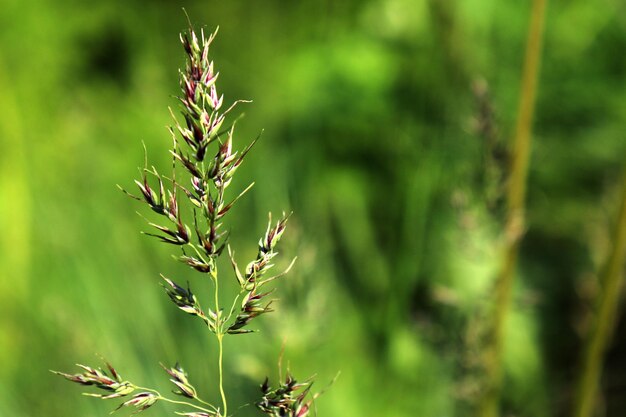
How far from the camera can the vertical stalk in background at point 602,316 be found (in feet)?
1.81

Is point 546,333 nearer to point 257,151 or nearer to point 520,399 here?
point 520,399

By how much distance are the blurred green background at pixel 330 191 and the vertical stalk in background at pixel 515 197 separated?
17 mm

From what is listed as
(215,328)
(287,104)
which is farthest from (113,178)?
(215,328)

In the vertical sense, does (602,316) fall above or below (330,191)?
below

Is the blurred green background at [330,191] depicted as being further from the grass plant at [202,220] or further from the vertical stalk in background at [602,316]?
the grass plant at [202,220]

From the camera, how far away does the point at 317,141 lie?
1.07 metres

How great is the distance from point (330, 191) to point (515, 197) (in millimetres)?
521

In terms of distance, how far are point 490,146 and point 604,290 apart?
0.14 m

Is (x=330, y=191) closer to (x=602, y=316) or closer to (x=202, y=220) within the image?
(x=602, y=316)

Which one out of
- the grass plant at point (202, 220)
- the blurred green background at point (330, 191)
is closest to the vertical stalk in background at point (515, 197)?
the blurred green background at point (330, 191)

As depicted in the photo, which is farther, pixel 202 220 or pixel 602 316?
pixel 602 316

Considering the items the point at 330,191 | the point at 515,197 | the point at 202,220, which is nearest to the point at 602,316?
the point at 515,197

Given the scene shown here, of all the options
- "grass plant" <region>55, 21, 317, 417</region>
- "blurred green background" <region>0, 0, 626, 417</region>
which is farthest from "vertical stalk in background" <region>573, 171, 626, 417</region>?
"grass plant" <region>55, 21, 317, 417</region>

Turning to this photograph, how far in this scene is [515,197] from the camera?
0.59 meters
